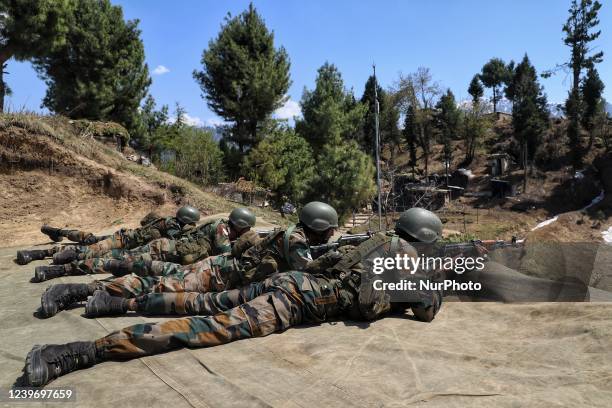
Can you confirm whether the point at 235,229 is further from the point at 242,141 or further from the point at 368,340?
the point at 242,141

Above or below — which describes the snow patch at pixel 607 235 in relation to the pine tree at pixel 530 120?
below

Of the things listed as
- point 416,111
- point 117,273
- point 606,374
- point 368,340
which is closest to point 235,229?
point 117,273

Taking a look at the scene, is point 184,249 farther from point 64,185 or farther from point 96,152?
point 96,152

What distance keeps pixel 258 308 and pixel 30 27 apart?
1701cm

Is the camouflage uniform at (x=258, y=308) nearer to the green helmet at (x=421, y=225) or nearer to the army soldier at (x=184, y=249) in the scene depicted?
the green helmet at (x=421, y=225)

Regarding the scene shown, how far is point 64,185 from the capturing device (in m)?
13.6

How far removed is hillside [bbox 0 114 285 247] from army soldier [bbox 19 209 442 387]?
9.94 m

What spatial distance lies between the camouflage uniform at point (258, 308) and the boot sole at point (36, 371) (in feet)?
1.25

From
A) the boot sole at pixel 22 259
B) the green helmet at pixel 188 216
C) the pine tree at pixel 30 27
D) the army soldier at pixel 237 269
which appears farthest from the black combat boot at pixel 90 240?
the pine tree at pixel 30 27

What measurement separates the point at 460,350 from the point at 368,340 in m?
0.71

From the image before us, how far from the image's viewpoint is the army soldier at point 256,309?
298 centimetres

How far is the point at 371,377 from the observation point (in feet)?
9.37

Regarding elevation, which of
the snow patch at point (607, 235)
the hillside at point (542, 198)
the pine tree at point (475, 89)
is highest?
the pine tree at point (475, 89)

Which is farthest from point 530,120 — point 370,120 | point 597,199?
point 370,120
